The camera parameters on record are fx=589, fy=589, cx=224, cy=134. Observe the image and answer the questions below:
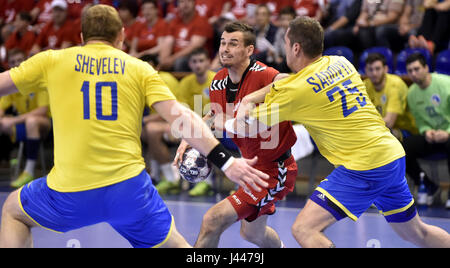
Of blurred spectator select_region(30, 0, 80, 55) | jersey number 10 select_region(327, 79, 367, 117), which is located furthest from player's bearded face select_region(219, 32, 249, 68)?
blurred spectator select_region(30, 0, 80, 55)

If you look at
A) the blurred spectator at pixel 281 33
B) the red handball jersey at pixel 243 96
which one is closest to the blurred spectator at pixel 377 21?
the blurred spectator at pixel 281 33

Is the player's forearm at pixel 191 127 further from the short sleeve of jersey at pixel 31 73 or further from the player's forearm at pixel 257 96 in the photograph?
the player's forearm at pixel 257 96

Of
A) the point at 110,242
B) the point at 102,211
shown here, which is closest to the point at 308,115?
the point at 102,211

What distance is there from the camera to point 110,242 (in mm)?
5656

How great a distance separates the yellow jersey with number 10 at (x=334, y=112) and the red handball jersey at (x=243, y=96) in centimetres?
52

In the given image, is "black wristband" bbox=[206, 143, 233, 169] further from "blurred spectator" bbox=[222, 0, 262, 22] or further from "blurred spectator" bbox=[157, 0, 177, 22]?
"blurred spectator" bbox=[157, 0, 177, 22]

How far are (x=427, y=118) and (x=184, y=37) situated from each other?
14.3 ft

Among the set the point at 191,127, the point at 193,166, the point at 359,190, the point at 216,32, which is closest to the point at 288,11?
the point at 216,32

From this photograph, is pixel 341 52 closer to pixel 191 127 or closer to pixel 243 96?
pixel 243 96

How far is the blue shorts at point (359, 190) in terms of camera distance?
12.5 feet

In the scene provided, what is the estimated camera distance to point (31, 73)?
A: 3248 millimetres

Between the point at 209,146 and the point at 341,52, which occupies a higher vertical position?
the point at 209,146

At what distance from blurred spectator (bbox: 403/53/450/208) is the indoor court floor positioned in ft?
1.76
